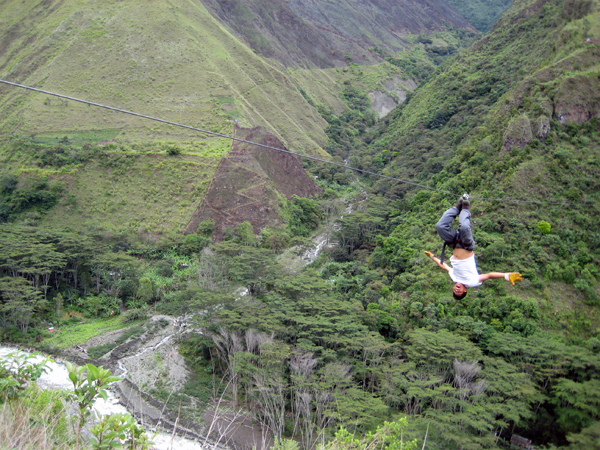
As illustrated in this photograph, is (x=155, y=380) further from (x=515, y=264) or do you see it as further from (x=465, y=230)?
(x=515, y=264)

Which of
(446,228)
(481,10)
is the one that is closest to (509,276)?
(446,228)

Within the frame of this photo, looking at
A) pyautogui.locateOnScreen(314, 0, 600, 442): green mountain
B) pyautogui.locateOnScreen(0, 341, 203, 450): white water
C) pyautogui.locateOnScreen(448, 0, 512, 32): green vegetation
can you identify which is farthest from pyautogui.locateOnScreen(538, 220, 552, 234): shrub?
pyautogui.locateOnScreen(448, 0, 512, 32): green vegetation

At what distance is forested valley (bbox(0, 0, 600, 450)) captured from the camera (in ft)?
59.8

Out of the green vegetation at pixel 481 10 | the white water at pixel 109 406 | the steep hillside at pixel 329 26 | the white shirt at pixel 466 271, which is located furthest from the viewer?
the green vegetation at pixel 481 10


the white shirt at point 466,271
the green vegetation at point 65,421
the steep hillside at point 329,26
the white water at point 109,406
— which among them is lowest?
the white water at point 109,406

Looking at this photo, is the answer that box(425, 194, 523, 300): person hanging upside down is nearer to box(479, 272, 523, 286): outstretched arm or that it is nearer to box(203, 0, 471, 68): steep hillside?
box(479, 272, 523, 286): outstretched arm

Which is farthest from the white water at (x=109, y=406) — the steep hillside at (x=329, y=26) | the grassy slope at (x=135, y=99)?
the steep hillside at (x=329, y=26)

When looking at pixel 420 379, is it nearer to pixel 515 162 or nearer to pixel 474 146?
pixel 515 162

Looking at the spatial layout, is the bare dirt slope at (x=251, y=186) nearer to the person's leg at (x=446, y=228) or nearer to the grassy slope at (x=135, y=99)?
the grassy slope at (x=135, y=99)

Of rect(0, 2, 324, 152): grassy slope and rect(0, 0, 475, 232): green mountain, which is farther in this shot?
rect(0, 2, 324, 152): grassy slope

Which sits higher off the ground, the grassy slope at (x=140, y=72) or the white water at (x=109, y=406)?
the grassy slope at (x=140, y=72)

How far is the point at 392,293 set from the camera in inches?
1036

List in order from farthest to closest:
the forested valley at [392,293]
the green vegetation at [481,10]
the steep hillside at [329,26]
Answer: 1. the green vegetation at [481,10]
2. the steep hillside at [329,26]
3. the forested valley at [392,293]

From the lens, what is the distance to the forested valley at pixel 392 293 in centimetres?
1822
